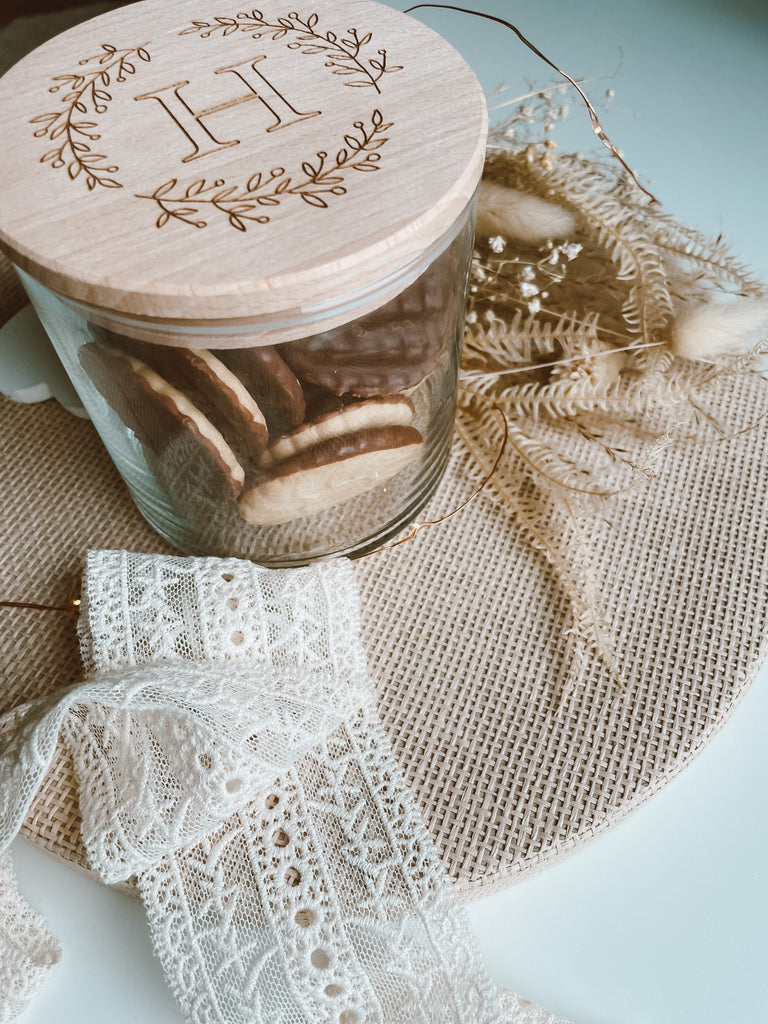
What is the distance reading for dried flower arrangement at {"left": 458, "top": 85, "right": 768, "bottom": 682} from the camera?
2.03ft

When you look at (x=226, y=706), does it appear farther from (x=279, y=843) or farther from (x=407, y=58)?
(x=407, y=58)

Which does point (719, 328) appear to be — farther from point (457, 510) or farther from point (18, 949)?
point (18, 949)

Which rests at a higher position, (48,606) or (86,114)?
(86,114)

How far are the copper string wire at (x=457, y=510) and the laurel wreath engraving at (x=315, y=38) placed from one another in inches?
10.2

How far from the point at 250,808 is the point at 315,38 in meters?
0.43

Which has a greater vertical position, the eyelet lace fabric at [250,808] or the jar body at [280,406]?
the jar body at [280,406]

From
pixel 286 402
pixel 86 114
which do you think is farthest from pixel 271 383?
pixel 86 114

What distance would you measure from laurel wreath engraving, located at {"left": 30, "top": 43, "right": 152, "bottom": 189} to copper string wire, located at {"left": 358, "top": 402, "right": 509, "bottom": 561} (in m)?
0.29

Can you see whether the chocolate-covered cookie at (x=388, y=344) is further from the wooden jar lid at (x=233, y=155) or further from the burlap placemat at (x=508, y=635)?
the burlap placemat at (x=508, y=635)

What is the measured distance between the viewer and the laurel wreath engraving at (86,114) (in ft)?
1.39

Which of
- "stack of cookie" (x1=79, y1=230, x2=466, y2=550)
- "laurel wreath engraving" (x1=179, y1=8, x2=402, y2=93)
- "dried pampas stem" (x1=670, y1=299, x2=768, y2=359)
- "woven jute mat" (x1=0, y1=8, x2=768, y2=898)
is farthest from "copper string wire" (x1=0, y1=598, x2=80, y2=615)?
"dried pampas stem" (x1=670, y1=299, x2=768, y2=359)

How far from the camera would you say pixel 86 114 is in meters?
0.45

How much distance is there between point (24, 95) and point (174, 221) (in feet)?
0.49

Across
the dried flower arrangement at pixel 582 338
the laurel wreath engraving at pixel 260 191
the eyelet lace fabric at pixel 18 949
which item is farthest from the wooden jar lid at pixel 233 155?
the eyelet lace fabric at pixel 18 949
